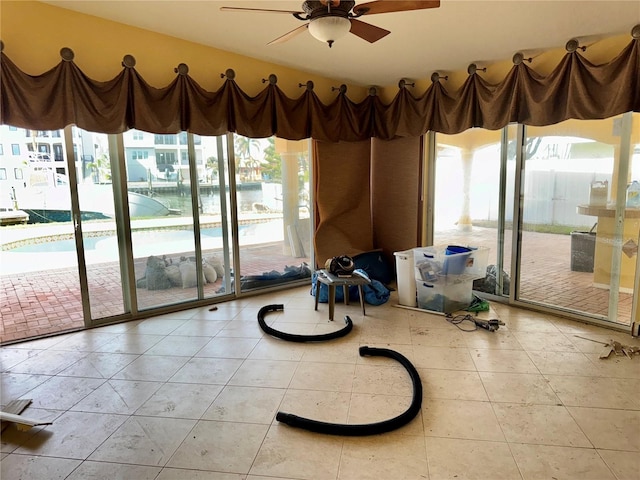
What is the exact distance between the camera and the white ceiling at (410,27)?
2.93 meters

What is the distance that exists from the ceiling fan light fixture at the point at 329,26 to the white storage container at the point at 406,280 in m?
2.55

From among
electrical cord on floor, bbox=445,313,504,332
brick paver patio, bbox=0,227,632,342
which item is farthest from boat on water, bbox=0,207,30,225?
electrical cord on floor, bbox=445,313,504,332

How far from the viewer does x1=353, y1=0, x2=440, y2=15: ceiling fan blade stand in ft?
6.94

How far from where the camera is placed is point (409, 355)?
122 inches

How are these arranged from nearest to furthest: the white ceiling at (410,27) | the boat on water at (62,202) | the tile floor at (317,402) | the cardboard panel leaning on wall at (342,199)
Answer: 1. the tile floor at (317,402)
2. the white ceiling at (410,27)
3. the boat on water at (62,202)
4. the cardboard panel leaning on wall at (342,199)

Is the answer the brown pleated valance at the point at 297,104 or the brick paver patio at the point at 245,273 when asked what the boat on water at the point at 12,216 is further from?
the brown pleated valance at the point at 297,104

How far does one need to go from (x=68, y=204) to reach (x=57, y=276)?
107 inches

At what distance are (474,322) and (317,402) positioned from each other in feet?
6.44

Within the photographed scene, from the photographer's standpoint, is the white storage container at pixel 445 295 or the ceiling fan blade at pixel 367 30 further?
the white storage container at pixel 445 295

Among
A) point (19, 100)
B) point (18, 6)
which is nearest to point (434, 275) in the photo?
point (19, 100)

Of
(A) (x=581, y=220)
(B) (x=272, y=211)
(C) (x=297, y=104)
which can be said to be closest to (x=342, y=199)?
(B) (x=272, y=211)

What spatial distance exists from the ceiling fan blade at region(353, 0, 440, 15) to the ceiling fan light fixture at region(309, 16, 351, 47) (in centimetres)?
9

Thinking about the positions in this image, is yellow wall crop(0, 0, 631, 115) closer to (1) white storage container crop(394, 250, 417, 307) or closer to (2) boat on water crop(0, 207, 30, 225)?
(2) boat on water crop(0, 207, 30, 225)

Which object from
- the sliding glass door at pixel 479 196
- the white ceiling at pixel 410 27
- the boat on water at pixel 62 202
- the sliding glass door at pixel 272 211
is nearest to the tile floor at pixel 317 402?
the sliding glass door at pixel 479 196
